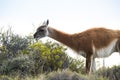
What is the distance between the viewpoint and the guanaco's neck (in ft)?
59.4

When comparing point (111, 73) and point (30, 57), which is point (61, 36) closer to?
point (30, 57)

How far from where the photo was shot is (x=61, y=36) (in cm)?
1850

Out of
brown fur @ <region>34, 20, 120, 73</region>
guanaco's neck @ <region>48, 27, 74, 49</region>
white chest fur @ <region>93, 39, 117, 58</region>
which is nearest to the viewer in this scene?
brown fur @ <region>34, 20, 120, 73</region>

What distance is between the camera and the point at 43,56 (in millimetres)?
21031

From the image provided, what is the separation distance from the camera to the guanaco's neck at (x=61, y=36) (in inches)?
713

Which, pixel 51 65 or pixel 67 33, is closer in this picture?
pixel 67 33

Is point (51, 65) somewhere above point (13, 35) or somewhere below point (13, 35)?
below

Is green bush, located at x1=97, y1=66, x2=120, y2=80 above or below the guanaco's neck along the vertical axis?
below

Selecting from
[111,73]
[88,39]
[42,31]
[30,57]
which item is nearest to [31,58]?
[30,57]

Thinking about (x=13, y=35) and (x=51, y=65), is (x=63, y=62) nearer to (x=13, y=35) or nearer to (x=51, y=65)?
(x=51, y=65)

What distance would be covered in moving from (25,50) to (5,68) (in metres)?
3.13

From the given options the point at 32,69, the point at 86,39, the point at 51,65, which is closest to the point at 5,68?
the point at 32,69

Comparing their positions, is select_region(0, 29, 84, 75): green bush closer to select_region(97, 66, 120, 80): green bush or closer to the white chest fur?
the white chest fur

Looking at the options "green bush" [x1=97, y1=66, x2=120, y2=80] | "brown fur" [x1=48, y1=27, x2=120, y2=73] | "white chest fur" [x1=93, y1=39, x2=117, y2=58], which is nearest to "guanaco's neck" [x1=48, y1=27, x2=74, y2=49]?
"brown fur" [x1=48, y1=27, x2=120, y2=73]
